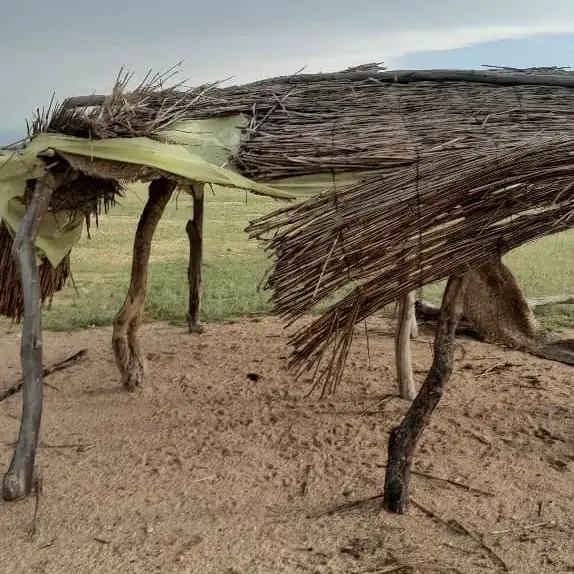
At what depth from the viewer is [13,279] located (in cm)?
553

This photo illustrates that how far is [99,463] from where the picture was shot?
497 cm

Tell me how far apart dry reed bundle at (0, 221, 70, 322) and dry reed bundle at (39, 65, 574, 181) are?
3.61ft

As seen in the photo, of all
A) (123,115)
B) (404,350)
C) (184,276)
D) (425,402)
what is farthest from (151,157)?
(184,276)

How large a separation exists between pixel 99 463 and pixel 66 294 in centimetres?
522

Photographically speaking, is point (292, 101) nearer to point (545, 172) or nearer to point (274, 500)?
point (545, 172)

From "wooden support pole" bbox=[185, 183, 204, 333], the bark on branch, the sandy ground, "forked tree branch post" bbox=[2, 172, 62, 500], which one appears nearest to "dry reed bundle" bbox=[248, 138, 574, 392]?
the bark on branch

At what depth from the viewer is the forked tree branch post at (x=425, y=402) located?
13.2 feet

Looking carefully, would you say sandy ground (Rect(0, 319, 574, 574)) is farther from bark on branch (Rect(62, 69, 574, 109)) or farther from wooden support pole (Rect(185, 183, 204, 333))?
bark on branch (Rect(62, 69, 574, 109))

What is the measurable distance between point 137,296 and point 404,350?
6.72ft

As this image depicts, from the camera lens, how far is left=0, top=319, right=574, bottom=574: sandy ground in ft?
12.6

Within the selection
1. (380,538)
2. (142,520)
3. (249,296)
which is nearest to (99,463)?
(142,520)

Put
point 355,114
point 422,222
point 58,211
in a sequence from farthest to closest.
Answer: point 58,211 < point 355,114 < point 422,222

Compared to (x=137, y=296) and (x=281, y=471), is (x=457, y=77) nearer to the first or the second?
(x=281, y=471)

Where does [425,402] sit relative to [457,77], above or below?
below
